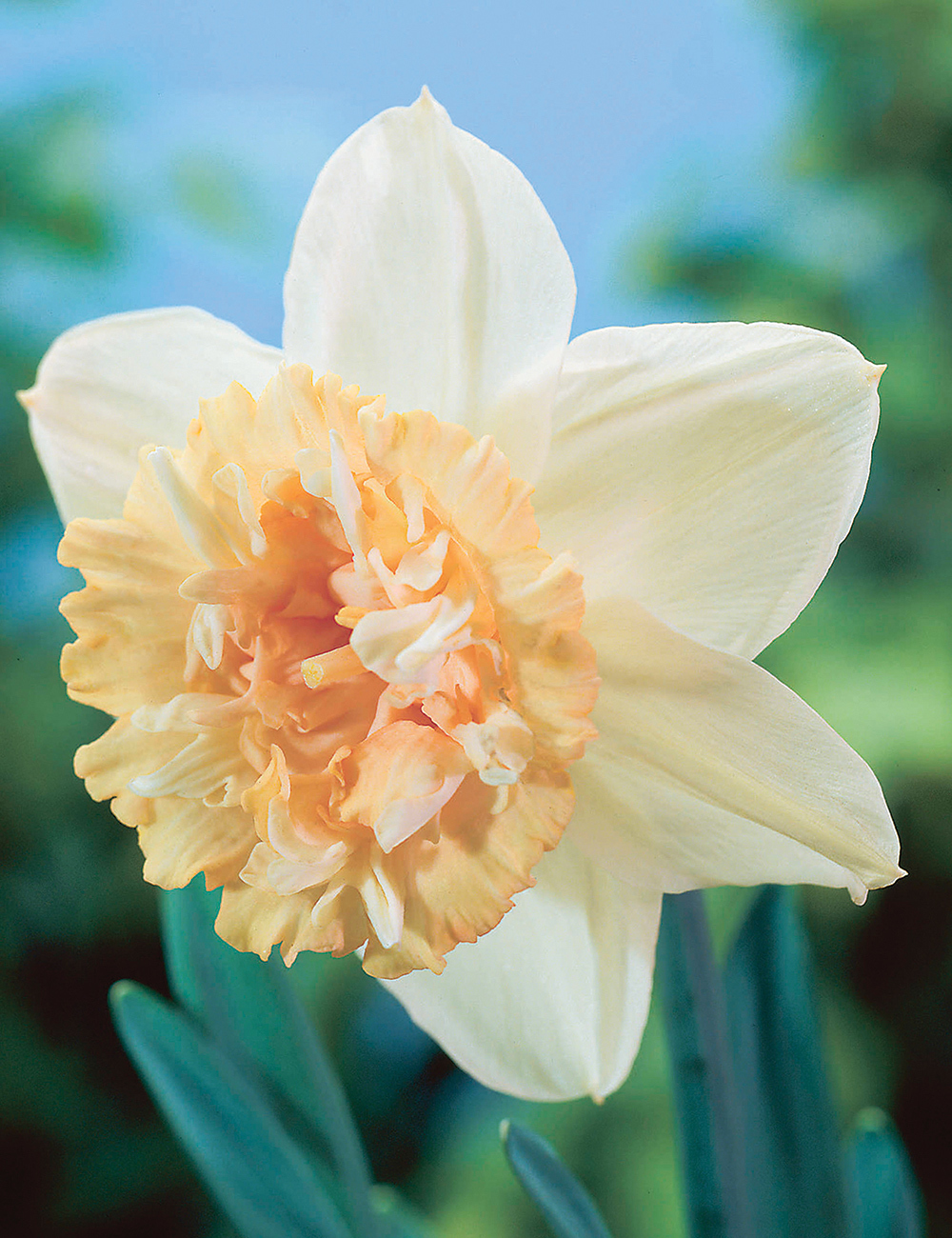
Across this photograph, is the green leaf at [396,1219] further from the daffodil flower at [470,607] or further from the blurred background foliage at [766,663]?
the blurred background foliage at [766,663]

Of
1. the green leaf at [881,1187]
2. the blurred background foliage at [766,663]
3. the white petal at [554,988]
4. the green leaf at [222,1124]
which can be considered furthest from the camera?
the blurred background foliage at [766,663]

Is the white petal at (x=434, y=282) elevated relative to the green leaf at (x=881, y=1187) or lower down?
elevated

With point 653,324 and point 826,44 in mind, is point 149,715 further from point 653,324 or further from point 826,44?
point 826,44

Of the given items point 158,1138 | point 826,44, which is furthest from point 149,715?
point 826,44

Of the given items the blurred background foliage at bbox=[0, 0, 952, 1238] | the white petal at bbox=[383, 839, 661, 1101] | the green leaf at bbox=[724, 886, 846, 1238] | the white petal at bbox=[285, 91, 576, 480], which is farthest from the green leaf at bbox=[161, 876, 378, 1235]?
the blurred background foliage at bbox=[0, 0, 952, 1238]

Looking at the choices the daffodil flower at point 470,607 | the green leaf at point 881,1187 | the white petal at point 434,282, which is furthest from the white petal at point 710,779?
the green leaf at point 881,1187

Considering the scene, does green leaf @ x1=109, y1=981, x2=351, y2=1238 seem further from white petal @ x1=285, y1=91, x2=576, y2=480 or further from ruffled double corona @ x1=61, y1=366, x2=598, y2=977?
white petal @ x1=285, y1=91, x2=576, y2=480
